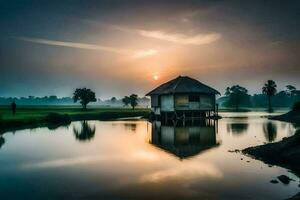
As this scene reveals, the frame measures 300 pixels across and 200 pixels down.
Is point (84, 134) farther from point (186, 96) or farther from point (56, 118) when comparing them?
point (186, 96)

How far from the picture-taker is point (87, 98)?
3666 inches

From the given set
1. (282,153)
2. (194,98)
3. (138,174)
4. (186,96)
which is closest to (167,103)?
(186,96)

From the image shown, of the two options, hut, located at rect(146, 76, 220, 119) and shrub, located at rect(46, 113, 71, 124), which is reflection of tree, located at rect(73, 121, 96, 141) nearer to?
shrub, located at rect(46, 113, 71, 124)

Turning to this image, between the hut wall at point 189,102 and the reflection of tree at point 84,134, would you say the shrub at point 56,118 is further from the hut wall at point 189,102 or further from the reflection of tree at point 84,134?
the hut wall at point 189,102

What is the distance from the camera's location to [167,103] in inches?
2103

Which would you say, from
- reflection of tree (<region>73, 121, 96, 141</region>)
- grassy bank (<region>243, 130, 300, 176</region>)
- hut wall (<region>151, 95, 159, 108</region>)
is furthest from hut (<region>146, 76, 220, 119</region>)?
grassy bank (<region>243, 130, 300, 176</region>)

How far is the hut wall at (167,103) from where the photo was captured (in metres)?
52.0

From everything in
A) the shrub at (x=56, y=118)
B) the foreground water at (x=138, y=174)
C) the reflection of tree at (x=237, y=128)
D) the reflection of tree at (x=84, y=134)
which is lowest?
the foreground water at (x=138, y=174)

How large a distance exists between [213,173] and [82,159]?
8.36m

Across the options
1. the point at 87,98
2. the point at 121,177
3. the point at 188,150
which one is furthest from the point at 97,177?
the point at 87,98

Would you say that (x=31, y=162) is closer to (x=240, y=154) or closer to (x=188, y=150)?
(x=188, y=150)

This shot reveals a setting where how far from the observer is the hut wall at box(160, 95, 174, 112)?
171 ft

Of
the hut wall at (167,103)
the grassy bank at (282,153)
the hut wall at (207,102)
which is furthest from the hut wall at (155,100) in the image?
the grassy bank at (282,153)

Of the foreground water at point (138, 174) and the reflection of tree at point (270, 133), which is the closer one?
the foreground water at point (138, 174)
